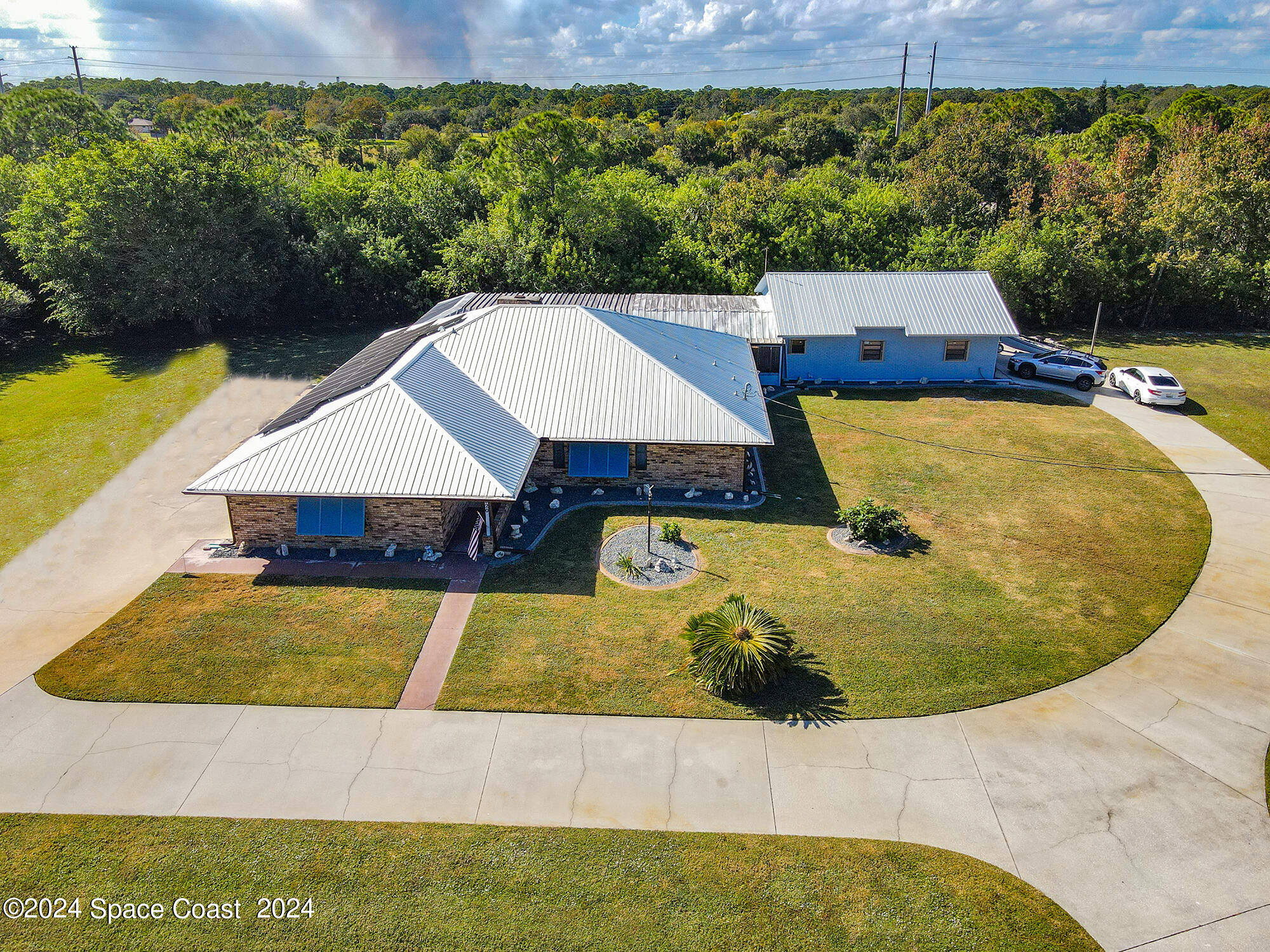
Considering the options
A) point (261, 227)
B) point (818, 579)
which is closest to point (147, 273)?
point (261, 227)

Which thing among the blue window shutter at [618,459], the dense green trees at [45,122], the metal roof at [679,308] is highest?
the dense green trees at [45,122]

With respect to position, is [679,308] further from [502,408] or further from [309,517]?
[309,517]

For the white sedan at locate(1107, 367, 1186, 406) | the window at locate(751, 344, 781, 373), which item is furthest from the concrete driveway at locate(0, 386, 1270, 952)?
the window at locate(751, 344, 781, 373)

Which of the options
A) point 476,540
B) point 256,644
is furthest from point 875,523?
point 256,644

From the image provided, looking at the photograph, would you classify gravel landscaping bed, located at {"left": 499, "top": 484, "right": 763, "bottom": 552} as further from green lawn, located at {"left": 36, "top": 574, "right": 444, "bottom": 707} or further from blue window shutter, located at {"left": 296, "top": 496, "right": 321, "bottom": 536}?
blue window shutter, located at {"left": 296, "top": 496, "right": 321, "bottom": 536}

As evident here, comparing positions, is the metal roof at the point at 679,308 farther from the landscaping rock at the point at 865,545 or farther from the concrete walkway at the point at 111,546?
the landscaping rock at the point at 865,545

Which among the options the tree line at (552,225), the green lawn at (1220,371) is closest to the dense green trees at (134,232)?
the tree line at (552,225)
